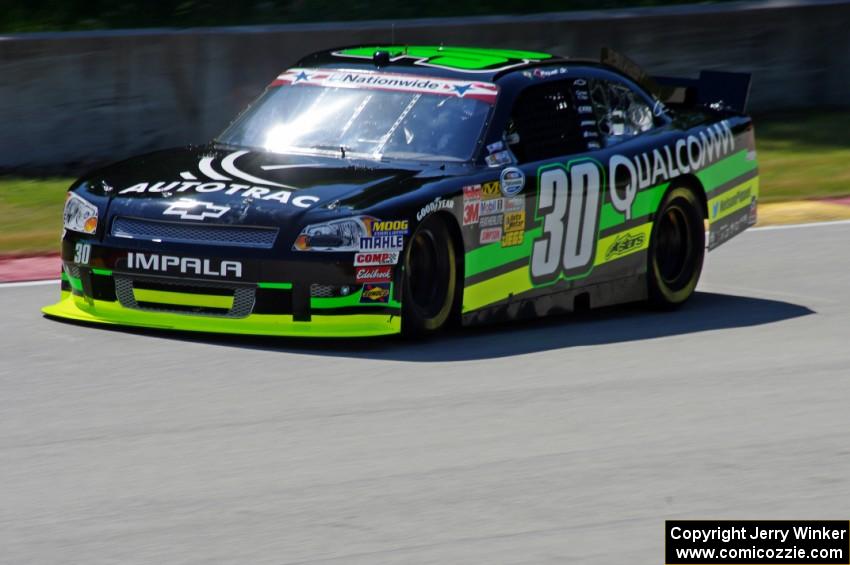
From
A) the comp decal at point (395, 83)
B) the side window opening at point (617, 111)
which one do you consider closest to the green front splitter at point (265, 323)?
the comp decal at point (395, 83)

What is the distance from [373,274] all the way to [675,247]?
271 centimetres

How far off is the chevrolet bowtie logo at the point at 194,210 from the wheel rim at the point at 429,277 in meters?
0.95

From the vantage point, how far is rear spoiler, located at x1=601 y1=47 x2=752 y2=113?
1030cm

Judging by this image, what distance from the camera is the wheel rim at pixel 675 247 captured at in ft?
31.7

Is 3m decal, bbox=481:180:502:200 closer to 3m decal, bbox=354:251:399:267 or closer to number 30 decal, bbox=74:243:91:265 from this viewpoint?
3m decal, bbox=354:251:399:267

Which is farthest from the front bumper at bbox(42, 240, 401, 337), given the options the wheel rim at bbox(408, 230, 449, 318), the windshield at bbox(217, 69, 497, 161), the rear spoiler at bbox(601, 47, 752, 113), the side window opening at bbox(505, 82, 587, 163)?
the rear spoiler at bbox(601, 47, 752, 113)

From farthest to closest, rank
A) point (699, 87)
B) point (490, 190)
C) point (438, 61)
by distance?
point (699, 87), point (438, 61), point (490, 190)

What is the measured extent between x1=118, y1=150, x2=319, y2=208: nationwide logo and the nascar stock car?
0.04ft

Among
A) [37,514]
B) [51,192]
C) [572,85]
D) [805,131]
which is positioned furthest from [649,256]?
[805,131]

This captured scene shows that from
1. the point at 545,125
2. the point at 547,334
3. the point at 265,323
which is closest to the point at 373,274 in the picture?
the point at 265,323

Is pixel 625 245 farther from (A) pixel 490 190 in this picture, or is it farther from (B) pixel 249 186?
(B) pixel 249 186

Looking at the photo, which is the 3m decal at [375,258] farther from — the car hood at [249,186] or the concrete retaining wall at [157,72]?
the concrete retaining wall at [157,72]

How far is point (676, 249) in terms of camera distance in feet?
32.1

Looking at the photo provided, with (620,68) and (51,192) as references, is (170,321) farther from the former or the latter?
→ (51,192)
